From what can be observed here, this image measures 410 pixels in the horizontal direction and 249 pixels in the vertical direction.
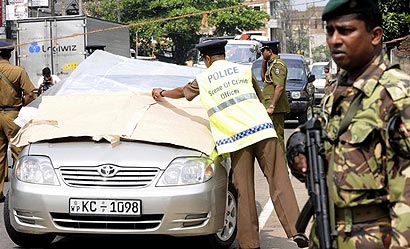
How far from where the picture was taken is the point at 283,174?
649 cm

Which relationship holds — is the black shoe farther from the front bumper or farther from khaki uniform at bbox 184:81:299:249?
khaki uniform at bbox 184:81:299:249

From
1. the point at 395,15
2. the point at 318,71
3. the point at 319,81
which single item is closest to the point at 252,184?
the point at 395,15

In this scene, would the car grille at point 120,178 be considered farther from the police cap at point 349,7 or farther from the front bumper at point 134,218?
the police cap at point 349,7

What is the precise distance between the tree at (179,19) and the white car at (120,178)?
52929 millimetres

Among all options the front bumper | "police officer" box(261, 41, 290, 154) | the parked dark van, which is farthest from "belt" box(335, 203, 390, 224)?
the parked dark van

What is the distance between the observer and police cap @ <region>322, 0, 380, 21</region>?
3080mm

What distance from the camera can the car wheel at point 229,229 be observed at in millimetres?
6586

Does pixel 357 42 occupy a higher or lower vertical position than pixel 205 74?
higher

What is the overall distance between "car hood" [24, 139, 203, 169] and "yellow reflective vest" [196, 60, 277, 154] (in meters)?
0.27

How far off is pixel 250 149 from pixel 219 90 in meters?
0.52

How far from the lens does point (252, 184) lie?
21.1 feet

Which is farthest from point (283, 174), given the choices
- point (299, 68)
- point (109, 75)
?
point (299, 68)

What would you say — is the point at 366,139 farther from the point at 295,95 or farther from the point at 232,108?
the point at 295,95

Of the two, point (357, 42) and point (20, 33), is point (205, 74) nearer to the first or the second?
point (357, 42)
